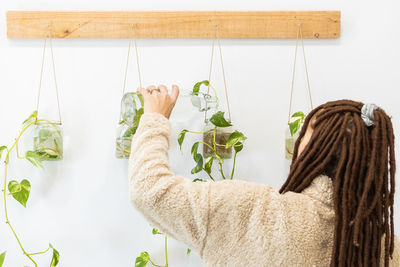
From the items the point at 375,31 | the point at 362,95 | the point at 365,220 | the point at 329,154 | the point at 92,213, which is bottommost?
the point at 92,213

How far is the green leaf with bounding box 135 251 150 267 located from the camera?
4.39 ft

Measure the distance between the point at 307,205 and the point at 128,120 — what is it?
23.4 inches

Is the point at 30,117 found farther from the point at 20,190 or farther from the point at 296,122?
the point at 296,122

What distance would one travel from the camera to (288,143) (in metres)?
1.35

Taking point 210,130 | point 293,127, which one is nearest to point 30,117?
point 210,130

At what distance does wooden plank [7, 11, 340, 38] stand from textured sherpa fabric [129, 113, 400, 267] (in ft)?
2.00

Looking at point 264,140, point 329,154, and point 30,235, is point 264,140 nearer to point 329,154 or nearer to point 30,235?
point 329,154

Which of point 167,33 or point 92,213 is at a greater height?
point 167,33

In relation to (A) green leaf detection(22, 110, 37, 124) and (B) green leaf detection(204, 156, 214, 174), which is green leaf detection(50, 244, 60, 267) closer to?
(A) green leaf detection(22, 110, 37, 124)

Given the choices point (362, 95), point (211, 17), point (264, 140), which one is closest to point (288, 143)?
point (264, 140)

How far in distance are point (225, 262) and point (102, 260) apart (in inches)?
25.2

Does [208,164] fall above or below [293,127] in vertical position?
below

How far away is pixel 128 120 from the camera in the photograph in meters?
1.27

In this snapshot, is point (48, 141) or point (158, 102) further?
point (48, 141)
